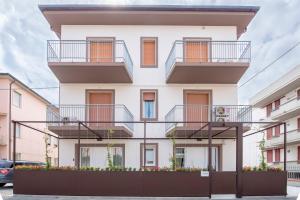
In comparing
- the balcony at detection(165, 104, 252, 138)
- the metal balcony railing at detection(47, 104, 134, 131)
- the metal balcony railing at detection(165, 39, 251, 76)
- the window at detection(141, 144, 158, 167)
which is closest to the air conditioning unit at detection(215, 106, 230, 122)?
the balcony at detection(165, 104, 252, 138)

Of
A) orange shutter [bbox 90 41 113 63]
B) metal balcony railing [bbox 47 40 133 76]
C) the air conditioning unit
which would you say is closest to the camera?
the air conditioning unit

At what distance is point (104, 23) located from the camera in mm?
18016

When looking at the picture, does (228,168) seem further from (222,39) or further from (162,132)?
(222,39)

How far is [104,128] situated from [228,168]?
256 inches

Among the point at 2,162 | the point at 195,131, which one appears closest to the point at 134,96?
the point at 195,131

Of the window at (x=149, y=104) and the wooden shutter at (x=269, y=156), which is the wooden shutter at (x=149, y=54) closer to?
the window at (x=149, y=104)

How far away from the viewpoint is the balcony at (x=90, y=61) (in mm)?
16359

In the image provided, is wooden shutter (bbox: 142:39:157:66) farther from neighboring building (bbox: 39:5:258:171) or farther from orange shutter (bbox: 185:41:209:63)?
orange shutter (bbox: 185:41:209:63)

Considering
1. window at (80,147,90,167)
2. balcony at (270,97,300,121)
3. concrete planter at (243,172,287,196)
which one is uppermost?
balcony at (270,97,300,121)

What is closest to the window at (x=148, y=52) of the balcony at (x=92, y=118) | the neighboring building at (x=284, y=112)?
the balcony at (x=92, y=118)

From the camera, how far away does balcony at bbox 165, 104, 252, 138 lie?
1680cm

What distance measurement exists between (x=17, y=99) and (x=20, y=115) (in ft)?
4.52

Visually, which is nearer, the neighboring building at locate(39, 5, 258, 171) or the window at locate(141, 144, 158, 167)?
the neighboring building at locate(39, 5, 258, 171)

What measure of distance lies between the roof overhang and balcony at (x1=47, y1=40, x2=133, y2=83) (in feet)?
3.77
